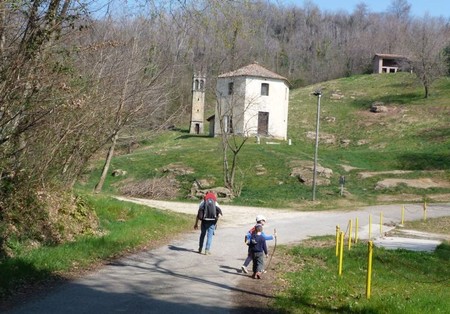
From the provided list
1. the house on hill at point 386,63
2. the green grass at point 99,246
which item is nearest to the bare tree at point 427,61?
the house on hill at point 386,63

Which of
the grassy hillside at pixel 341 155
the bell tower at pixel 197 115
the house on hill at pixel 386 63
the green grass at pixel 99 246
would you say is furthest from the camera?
the house on hill at pixel 386 63

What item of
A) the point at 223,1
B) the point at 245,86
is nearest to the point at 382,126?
A: the point at 245,86

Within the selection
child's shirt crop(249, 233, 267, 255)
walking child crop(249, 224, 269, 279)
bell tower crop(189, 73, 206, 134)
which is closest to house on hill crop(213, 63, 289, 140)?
bell tower crop(189, 73, 206, 134)

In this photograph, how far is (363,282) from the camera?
13.9 metres

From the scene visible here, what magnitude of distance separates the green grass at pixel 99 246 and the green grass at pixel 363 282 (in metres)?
4.15

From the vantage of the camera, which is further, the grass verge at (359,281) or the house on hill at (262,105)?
the house on hill at (262,105)

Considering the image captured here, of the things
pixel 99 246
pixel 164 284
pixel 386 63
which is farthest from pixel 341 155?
pixel 386 63

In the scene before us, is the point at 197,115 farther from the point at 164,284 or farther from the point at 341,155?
the point at 164,284

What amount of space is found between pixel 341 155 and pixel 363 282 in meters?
41.6

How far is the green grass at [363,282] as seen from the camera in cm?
1070

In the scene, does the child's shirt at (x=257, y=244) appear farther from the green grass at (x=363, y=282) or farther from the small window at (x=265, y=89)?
the small window at (x=265, y=89)

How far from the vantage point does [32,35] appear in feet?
38.8

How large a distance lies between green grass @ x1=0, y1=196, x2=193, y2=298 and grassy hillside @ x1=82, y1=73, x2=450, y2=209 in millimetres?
11190

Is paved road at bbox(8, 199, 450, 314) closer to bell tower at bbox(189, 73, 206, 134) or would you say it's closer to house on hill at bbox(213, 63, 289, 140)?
house on hill at bbox(213, 63, 289, 140)
